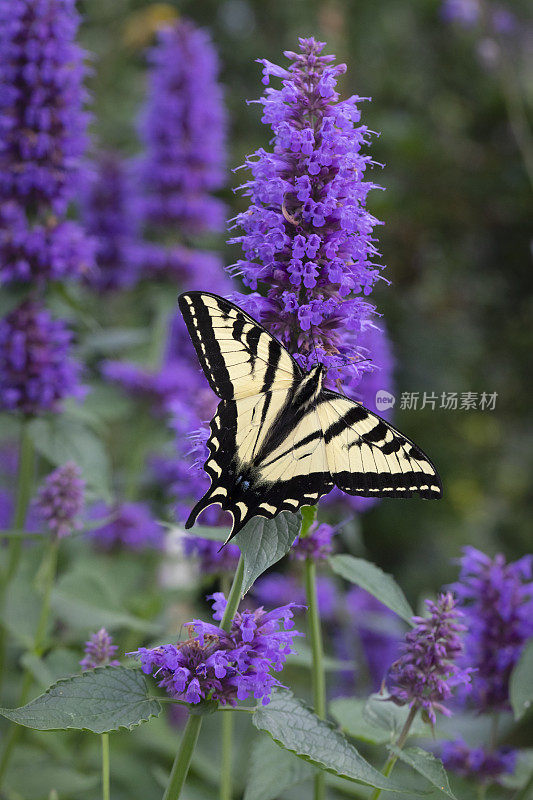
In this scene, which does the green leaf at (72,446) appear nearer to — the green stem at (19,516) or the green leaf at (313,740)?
the green stem at (19,516)

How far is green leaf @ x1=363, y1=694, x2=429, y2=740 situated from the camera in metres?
1.99

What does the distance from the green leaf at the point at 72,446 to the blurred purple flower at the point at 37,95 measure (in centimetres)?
96

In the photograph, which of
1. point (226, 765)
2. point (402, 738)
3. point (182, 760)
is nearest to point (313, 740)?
point (182, 760)

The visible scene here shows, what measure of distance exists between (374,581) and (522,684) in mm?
573

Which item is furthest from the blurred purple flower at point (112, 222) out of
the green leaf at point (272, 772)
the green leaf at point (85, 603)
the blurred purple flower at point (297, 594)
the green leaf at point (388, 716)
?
the green leaf at point (388, 716)

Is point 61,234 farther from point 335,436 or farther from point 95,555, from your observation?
point 335,436

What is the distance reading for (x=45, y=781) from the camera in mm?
2764

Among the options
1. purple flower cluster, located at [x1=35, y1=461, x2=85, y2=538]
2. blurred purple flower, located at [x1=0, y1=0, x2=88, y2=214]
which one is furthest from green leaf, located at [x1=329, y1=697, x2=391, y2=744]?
blurred purple flower, located at [x1=0, y1=0, x2=88, y2=214]

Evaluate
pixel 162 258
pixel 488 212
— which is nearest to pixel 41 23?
pixel 162 258

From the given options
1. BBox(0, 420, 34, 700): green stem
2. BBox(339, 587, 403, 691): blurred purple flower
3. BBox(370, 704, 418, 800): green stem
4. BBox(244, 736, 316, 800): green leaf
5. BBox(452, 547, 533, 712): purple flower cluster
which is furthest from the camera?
BBox(339, 587, 403, 691): blurred purple flower

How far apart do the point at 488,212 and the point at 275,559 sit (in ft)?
15.5

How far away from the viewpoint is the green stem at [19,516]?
3105mm

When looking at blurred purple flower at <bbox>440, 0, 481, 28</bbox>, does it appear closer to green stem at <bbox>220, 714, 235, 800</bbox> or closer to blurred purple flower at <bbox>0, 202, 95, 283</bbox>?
blurred purple flower at <bbox>0, 202, 95, 283</bbox>

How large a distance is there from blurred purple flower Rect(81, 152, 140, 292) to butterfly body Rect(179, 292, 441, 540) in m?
2.97
